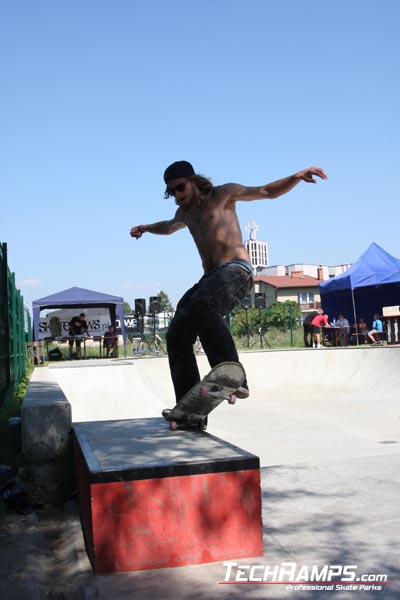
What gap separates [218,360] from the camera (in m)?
3.42

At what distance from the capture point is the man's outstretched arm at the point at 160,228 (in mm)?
4060

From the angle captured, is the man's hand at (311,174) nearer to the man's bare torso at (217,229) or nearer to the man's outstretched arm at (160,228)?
the man's bare torso at (217,229)

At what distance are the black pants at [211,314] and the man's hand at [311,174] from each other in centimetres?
61

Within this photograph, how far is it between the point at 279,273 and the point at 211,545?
96331 mm

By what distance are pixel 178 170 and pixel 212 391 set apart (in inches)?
51.5

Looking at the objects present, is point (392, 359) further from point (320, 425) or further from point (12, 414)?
point (12, 414)

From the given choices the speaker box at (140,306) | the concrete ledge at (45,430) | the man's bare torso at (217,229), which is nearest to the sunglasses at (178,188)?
the man's bare torso at (217,229)

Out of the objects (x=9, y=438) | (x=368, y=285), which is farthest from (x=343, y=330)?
(x=9, y=438)

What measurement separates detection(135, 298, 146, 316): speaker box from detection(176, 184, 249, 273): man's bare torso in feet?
62.2

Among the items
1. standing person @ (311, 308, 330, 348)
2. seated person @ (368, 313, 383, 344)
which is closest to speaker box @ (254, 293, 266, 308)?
standing person @ (311, 308, 330, 348)

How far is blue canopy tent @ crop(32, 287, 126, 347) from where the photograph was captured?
21.8 meters

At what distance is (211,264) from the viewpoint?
3.67 metres

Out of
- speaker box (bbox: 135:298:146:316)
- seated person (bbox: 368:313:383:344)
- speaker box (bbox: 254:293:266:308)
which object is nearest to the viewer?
seated person (bbox: 368:313:383:344)

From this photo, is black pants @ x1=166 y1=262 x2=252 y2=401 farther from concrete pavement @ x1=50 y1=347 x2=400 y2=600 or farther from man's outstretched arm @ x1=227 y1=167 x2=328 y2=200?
concrete pavement @ x1=50 y1=347 x2=400 y2=600
